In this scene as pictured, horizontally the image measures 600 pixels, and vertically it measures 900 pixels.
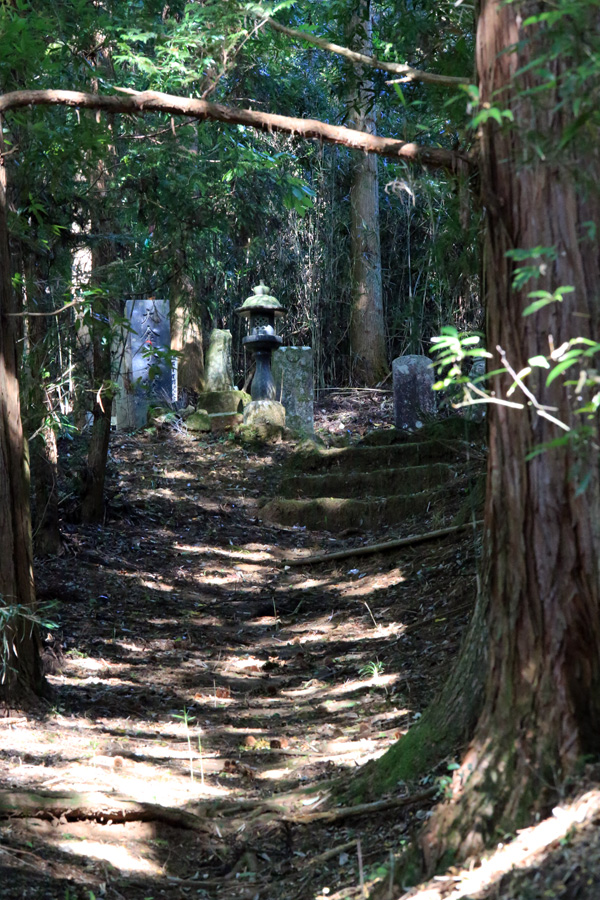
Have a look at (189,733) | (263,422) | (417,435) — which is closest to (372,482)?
(417,435)

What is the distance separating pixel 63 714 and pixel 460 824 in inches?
119

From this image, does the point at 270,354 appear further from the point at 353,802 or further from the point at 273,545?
the point at 353,802

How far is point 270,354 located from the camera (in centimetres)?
1456

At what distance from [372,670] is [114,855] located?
2.57 metres

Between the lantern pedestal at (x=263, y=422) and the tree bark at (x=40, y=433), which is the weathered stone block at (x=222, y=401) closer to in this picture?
the lantern pedestal at (x=263, y=422)

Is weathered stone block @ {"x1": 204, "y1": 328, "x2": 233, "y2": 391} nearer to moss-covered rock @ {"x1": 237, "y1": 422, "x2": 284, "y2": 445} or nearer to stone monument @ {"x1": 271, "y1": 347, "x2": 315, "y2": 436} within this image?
stone monument @ {"x1": 271, "y1": 347, "x2": 315, "y2": 436}

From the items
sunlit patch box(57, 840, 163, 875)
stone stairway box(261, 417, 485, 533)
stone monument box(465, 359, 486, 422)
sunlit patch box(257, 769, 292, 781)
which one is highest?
stone monument box(465, 359, 486, 422)

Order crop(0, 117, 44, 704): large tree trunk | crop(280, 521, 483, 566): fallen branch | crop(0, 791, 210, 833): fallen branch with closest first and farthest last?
crop(0, 791, 210, 833): fallen branch → crop(0, 117, 44, 704): large tree trunk → crop(280, 521, 483, 566): fallen branch

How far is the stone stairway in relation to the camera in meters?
9.34

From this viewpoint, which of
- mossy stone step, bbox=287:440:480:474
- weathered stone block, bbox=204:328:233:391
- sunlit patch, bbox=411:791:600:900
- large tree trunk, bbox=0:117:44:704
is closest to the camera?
sunlit patch, bbox=411:791:600:900

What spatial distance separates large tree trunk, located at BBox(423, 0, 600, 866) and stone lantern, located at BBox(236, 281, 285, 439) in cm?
1096

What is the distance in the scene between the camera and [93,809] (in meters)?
3.71

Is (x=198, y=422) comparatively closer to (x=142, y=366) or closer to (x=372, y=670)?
(x=142, y=366)

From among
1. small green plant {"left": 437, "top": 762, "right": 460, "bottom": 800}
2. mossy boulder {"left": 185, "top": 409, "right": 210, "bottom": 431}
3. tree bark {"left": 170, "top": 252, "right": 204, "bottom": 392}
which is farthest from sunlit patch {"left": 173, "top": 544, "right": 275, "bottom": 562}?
tree bark {"left": 170, "top": 252, "right": 204, "bottom": 392}
